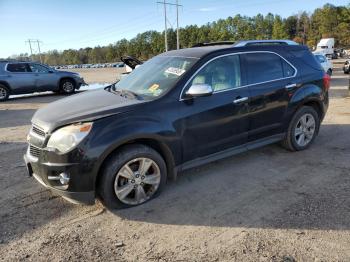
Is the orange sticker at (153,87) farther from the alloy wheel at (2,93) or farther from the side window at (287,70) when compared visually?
the alloy wheel at (2,93)

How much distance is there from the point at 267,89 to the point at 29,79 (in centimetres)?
1245

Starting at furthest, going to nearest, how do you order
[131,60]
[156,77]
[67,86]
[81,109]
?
1. [67,86]
2. [131,60]
3. [156,77]
4. [81,109]

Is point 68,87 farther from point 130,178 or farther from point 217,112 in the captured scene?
point 130,178

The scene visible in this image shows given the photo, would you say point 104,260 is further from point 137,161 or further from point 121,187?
point 137,161

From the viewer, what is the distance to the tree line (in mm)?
83125

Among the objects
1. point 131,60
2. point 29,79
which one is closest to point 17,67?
point 29,79

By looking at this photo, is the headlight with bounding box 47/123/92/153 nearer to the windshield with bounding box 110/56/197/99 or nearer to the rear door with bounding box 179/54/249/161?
the windshield with bounding box 110/56/197/99

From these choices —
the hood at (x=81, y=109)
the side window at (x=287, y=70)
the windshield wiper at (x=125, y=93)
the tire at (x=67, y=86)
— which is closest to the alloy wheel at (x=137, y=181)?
the hood at (x=81, y=109)

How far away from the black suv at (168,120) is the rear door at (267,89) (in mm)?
15

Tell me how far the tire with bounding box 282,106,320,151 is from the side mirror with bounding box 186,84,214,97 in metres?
1.97

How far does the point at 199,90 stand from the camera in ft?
13.3

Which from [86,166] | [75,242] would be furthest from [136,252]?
[86,166]

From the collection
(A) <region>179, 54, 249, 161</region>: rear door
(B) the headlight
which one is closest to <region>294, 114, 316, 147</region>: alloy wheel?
(A) <region>179, 54, 249, 161</region>: rear door

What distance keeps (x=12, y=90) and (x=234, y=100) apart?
12.5 meters
